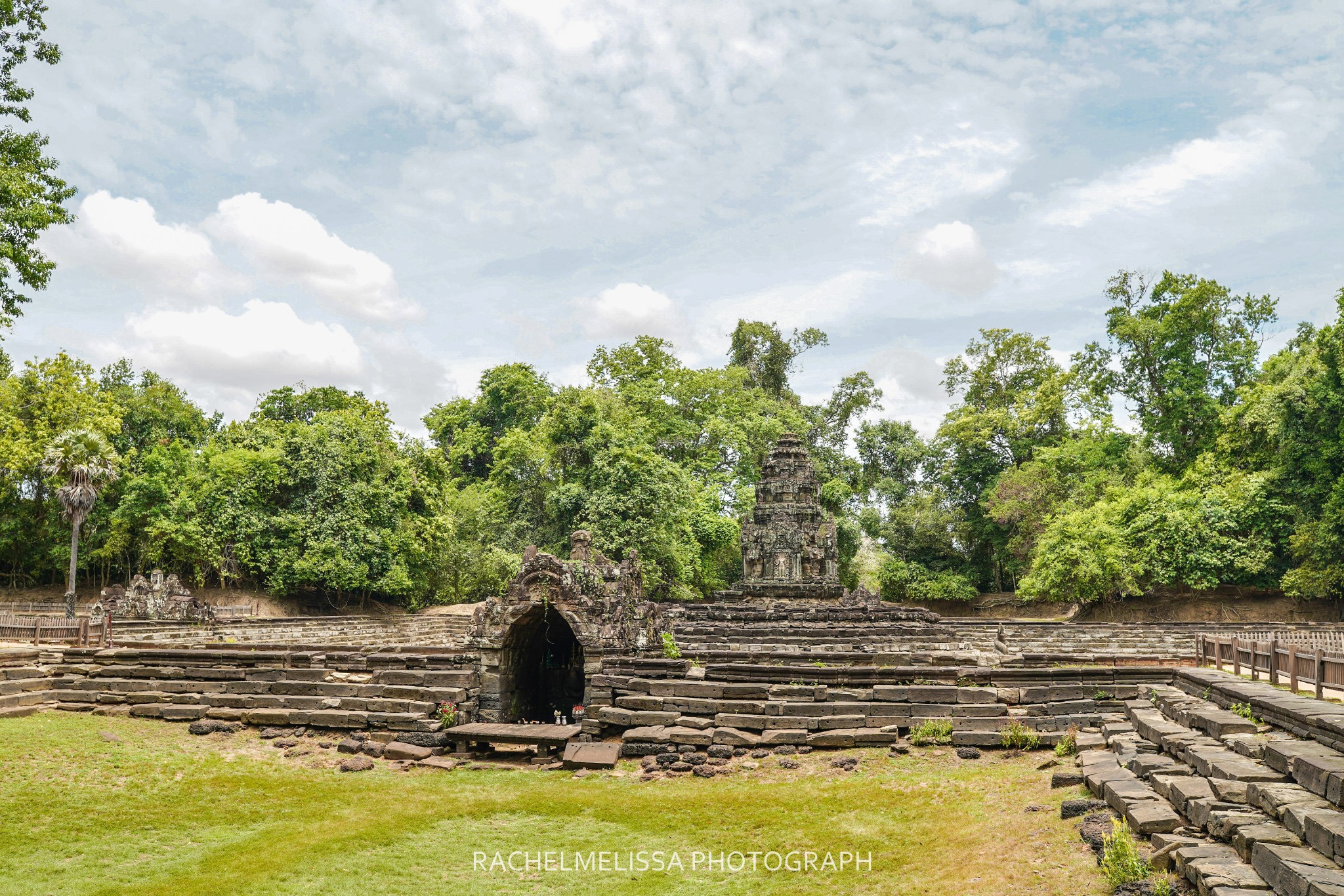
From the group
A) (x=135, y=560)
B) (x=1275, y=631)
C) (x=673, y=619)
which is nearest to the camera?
(x=1275, y=631)

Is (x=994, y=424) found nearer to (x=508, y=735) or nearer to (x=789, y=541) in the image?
(x=789, y=541)

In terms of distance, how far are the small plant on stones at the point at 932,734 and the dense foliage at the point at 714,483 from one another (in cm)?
2372

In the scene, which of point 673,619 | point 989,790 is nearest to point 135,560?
point 673,619

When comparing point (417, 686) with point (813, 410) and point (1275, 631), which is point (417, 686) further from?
point (813, 410)

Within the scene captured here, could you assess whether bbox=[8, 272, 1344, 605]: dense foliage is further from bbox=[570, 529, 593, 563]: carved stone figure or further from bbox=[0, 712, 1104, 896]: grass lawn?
bbox=[0, 712, 1104, 896]: grass lawn

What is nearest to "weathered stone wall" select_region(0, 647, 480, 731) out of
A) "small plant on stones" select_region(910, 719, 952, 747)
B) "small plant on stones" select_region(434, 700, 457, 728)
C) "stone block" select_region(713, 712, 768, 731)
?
"small plant on stones" select_region(434, 700, 457, 728)

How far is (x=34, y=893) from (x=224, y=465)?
3337 cm

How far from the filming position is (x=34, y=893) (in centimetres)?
779

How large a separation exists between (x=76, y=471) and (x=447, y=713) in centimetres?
2392

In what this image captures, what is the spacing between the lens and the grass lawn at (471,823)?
8109 mm

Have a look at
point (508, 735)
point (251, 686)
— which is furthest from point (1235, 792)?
point (251, 686)

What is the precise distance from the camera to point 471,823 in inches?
403

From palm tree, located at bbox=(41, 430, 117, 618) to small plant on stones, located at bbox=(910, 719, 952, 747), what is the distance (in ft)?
94.0

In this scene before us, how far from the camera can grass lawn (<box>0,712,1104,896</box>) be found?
319 inches
